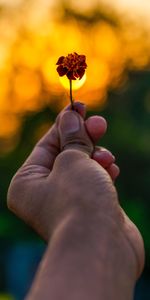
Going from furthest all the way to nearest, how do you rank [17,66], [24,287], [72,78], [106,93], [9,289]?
[17,66] < [106,93] < [9,289] < [24,287] < [72,78]

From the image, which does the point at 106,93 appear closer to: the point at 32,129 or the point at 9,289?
the point at 32,129

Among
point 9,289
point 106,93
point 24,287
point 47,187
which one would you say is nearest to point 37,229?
point 47,187

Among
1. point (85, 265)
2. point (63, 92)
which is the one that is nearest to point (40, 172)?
point (85, 265)

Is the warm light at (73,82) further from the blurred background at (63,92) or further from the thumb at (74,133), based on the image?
the blurred background at (63,92)

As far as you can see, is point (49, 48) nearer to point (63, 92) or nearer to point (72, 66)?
point (63, 92)

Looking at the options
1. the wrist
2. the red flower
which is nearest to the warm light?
the red flower

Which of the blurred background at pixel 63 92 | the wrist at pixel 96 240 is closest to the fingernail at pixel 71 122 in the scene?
the wrist at pixel 96 240

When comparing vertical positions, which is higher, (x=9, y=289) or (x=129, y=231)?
(x=129, y=231)

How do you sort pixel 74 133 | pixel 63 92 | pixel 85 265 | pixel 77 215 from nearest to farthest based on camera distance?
1. pixel 85 265
2. pixel 77 215
3. pixel 74 133
4. pixel 63 92
